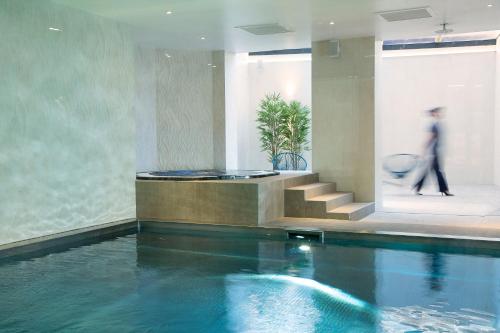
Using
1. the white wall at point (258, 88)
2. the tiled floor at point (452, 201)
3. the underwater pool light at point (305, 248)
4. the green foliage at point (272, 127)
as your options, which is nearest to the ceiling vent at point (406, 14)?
the tiled floor at point (452, 201)

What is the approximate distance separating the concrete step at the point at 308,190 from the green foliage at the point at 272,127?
2408 millimetres

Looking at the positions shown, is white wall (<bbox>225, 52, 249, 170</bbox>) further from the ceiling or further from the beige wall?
the beige wall

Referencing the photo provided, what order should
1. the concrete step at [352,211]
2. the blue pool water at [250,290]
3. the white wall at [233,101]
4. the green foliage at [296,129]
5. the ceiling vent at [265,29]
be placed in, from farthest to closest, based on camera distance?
the green foliage at [296,129] → the white wall at [233,101] → the ceiling vent at [265,29] → the concrete step at [352,211] → the blue pool water at [250,290]

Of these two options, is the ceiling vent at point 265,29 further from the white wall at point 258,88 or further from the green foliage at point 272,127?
the green foliage at point 272,127

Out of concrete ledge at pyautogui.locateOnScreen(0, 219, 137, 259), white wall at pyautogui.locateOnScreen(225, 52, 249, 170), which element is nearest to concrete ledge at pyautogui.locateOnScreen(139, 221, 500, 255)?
concrete ledge at pyautogui.locateOnScreen(0, 219, 137, 259)

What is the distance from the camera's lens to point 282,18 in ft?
23.0

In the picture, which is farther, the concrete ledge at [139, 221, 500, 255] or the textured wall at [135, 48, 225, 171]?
the textured wall at [135, 48, 225, 171]

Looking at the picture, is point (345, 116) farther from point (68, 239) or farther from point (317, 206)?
point (68, 239)

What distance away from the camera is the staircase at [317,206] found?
7281 millimetres

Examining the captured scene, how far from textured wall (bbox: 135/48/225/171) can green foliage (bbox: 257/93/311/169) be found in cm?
111

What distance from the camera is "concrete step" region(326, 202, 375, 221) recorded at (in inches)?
283

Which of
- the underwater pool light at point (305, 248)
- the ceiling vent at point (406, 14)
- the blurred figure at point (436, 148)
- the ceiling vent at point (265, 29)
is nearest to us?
the underwater pool light at point (305, 248)

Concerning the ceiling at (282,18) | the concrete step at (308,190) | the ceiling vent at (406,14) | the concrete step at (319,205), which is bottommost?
the concrete step at (319,205)

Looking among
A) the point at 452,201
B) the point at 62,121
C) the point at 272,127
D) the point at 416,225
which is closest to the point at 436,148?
the point at 452,201
